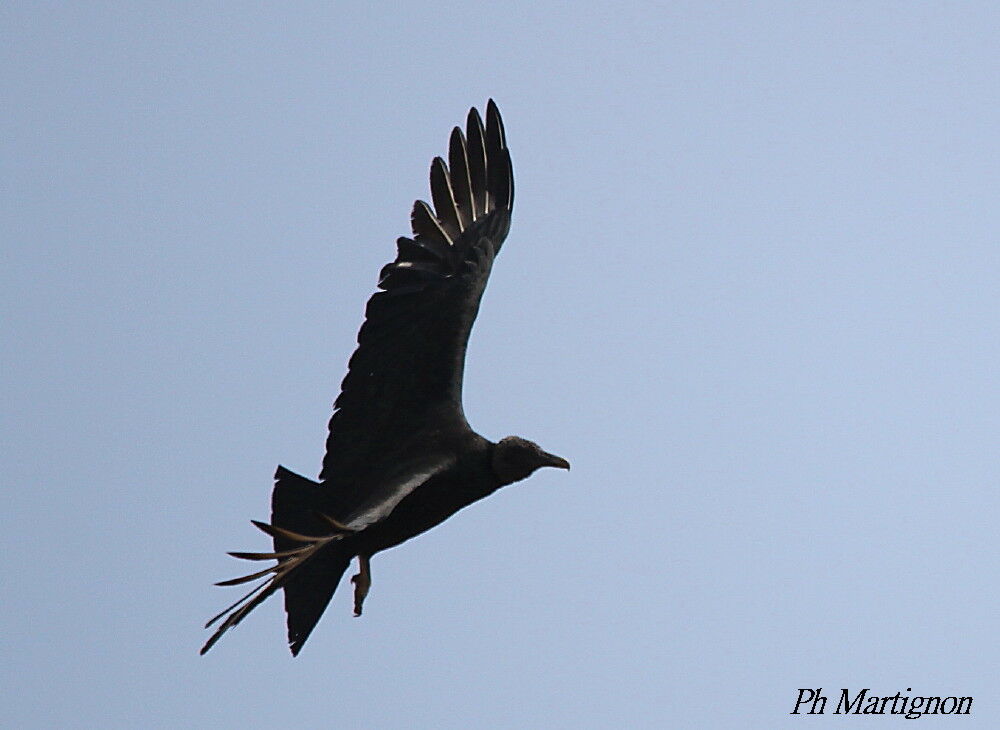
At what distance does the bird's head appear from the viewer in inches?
391

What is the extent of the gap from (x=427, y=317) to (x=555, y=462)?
1.23m

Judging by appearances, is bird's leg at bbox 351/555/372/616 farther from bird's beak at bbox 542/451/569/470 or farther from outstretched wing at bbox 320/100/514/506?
bird's beak at bbox 542/451/569/470

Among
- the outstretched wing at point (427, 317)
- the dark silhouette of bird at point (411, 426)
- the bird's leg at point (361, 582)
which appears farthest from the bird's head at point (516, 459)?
the bird's leg at point (361, 582)

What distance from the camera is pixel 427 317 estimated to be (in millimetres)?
10500

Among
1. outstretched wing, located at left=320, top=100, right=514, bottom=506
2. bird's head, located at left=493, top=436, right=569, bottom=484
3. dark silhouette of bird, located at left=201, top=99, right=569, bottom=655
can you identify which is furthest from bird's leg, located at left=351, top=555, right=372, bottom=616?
bird's head, located at left=493, top=436, right=569, bottom=484

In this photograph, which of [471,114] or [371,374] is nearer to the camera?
[371,374]

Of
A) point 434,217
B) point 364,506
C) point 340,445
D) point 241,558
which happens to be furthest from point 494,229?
point 241,558

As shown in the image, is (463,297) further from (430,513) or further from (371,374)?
(430,513)

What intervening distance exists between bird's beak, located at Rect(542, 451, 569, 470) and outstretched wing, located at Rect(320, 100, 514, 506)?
0.58 metres

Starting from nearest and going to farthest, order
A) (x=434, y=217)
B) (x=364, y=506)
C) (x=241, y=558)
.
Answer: (x=241, y=558)
(x=364, y=506)
(x=434, y=217)

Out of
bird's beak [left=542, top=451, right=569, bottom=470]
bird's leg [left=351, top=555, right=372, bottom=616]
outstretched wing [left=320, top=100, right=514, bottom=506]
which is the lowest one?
bird's leg [left=351, top=555, right=372, bottom=616]

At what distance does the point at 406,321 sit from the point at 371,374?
431 millimetres

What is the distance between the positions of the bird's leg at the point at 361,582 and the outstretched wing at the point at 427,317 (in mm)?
390

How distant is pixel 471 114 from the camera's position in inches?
444
